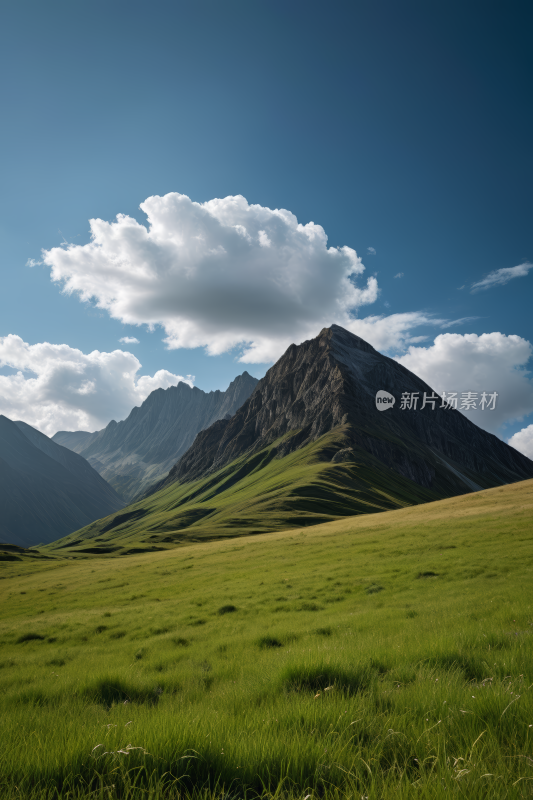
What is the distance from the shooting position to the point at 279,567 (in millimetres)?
31891

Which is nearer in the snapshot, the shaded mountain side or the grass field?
the grass field

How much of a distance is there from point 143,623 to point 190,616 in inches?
90.6

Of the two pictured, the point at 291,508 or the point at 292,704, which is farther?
the point at 291,508

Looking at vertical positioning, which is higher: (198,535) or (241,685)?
(241,685)

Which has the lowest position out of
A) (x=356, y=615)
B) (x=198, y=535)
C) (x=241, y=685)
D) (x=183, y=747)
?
(x=198, y=535)

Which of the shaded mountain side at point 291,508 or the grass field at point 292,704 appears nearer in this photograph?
the grass field at point 292,704

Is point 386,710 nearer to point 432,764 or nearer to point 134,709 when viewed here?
point 432,764

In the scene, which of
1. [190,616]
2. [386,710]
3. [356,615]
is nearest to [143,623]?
[190,616]

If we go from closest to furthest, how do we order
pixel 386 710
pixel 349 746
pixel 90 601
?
pixel 349 746, pixel 386 710, pixel 90 601

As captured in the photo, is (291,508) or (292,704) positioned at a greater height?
(292,704)

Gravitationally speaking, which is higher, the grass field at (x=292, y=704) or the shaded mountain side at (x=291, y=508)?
the grass field at (x=292, y=704)

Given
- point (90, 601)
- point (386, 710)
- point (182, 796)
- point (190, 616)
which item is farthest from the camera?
point (90, 601)

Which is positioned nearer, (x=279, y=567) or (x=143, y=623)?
(x=143, y=623)

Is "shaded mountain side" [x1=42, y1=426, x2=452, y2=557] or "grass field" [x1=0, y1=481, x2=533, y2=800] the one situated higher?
"grass field" [x1=0, y1=481, x2=533, y2=800]
